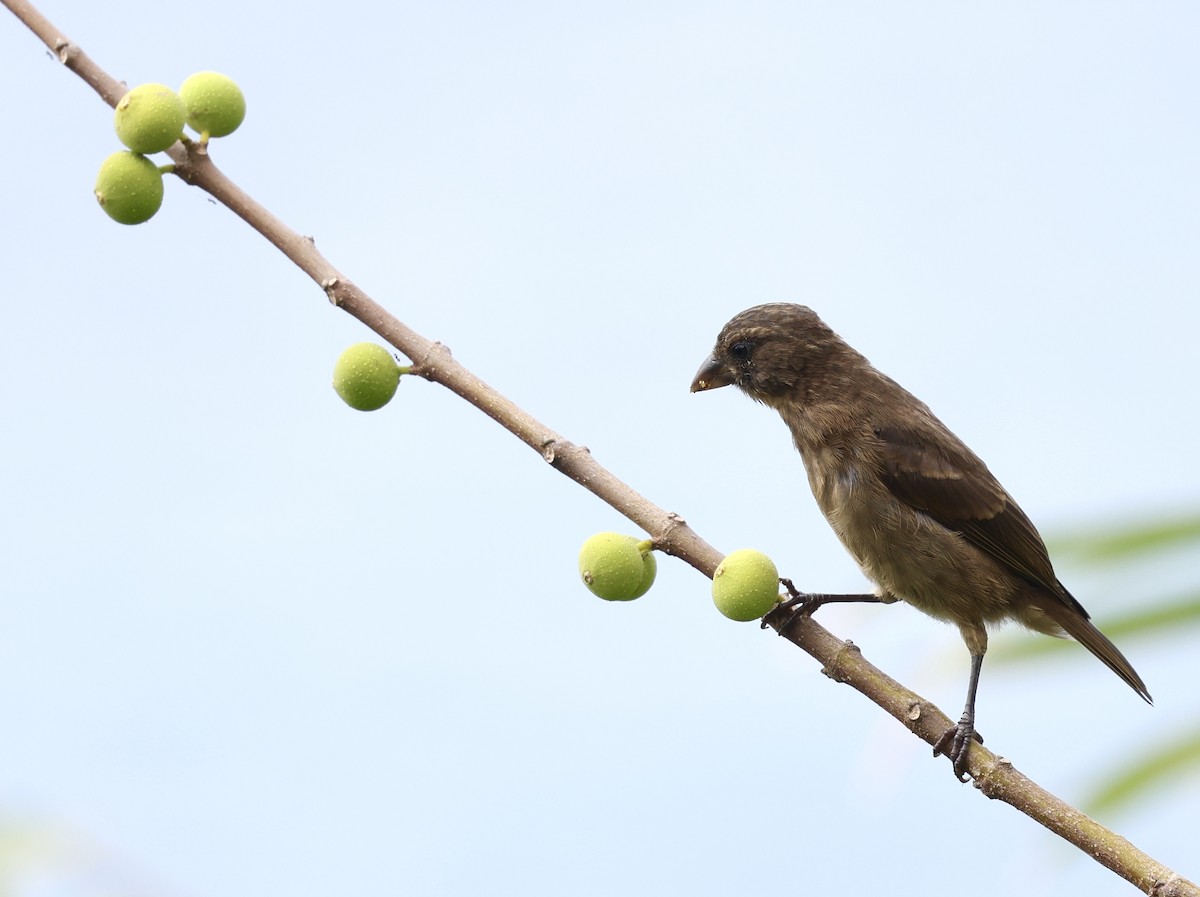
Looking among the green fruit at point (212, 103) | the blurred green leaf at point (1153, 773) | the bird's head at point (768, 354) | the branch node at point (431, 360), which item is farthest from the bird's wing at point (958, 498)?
the green fruit at point (212, 103)

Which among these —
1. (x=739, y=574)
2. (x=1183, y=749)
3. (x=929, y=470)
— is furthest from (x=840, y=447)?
(x=739, y=574)

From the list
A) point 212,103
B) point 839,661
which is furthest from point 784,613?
point 212,103

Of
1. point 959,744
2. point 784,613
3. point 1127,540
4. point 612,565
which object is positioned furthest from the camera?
point 1127,540

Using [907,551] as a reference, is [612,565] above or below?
below

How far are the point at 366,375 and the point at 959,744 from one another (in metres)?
1.44

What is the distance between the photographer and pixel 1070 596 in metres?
3.78

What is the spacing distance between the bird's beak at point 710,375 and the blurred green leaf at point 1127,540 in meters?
1.05

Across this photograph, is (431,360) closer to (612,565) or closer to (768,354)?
(612,565)

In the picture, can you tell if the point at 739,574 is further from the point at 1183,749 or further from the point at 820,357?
the point at 820,357

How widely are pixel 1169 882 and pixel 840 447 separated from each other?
174 cm

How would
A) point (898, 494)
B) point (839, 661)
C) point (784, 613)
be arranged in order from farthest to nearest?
point (898, 494), point (784, 613), point (839, 661)

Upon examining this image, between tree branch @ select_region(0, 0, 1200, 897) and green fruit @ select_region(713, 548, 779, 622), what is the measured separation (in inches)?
2.9

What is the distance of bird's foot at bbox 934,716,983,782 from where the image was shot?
2.48 meters

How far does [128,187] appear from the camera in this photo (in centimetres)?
223
